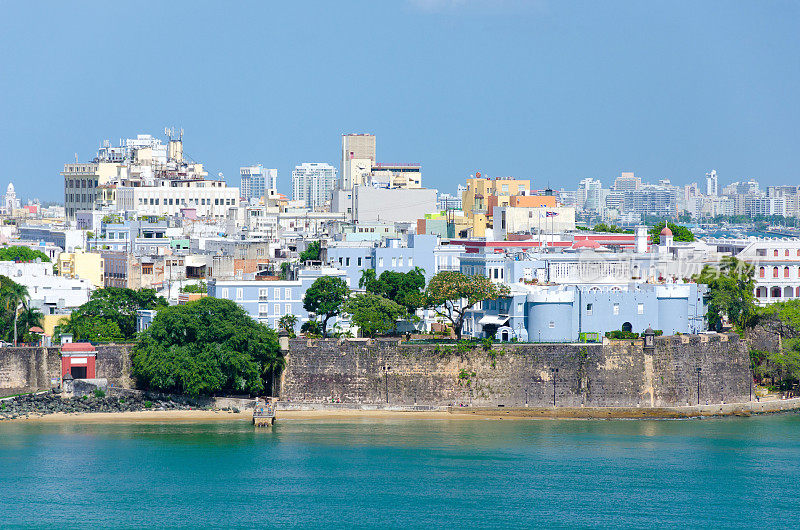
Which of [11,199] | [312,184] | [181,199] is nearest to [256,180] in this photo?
[312,184]

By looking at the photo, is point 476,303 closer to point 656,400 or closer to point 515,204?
point 656,400

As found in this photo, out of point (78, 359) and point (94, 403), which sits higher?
point (78, 359)

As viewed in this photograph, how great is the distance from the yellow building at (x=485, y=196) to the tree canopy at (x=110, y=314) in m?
26.7

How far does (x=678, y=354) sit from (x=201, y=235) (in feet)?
108

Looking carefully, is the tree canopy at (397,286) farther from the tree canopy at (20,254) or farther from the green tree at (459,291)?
the tree canopy at (20,254)

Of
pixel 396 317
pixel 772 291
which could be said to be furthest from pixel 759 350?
pixel 396 317

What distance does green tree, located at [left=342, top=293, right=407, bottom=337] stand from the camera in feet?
156

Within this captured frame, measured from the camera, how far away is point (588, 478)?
38250 millimetres

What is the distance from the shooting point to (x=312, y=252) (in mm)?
60844

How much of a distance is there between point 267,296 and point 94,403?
24.6 feet

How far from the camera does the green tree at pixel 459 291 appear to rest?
47438mm

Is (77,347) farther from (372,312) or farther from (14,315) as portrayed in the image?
(372,312)

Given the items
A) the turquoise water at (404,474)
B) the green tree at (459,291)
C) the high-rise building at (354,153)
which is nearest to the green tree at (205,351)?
the turquoise water at (404,474)

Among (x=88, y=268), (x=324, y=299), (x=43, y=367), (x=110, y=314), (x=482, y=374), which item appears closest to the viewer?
(x=43, y=367)
